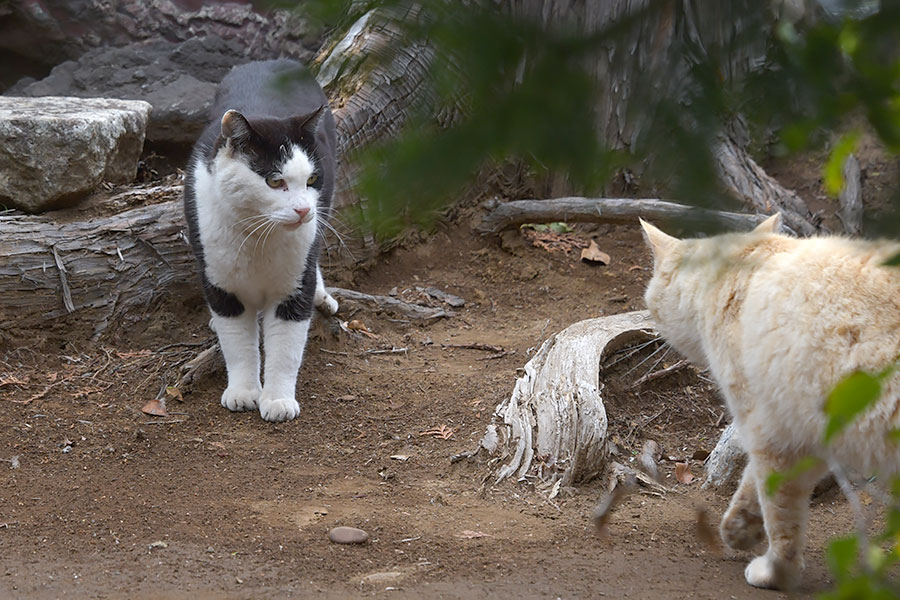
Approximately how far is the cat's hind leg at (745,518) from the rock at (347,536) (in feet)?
4.08

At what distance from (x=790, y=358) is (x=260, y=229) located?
246 cm

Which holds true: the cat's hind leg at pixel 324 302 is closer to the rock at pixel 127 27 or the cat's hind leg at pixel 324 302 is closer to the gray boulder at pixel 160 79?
the gray boulder at pixel 160 79

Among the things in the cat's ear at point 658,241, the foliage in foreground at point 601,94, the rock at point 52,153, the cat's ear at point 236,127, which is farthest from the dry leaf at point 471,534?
the rock at point 52,153

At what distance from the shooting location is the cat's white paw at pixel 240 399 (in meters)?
4.37

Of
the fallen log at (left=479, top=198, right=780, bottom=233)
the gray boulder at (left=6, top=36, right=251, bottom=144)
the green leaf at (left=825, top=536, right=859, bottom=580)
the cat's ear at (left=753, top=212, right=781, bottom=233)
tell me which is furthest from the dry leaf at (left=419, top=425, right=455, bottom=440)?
the gray boulder at (left=6, top=36, right=251, bottom=144)

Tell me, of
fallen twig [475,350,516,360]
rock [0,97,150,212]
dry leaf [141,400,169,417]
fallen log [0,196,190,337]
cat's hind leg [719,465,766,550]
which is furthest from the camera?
fallen twig [475,350,516,360]

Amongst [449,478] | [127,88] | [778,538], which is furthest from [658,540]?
A: [127,88]

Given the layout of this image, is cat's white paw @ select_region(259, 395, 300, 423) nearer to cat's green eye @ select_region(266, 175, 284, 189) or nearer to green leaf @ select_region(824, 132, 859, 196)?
cat's green eye @ select_region(266, 175, 284, 189)

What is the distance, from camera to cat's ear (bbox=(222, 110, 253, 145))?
3855mm

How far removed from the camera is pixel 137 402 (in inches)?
172

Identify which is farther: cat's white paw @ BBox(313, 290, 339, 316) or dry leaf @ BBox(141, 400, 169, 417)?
cat's white paw @ BBox(313, 290, 339, 316)

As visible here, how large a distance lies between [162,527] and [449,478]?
116cm

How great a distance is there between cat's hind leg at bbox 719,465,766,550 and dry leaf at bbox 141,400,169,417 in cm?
259

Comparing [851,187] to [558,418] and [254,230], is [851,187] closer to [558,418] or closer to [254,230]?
[558,418]
